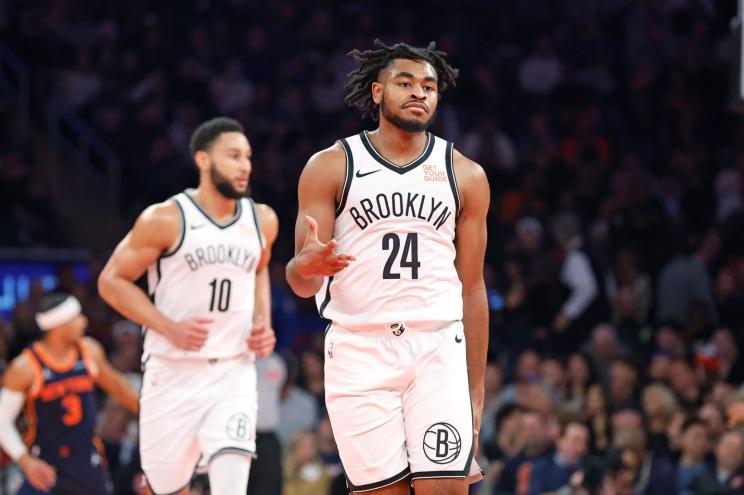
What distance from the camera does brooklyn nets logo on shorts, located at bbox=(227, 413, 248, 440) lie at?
282 inches

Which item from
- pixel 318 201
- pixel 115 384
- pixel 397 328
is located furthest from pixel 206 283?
pixel 397 328

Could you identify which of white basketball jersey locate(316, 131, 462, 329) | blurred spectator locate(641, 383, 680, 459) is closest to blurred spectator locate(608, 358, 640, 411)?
blurred spectator locate(641, 383, 680, 459)

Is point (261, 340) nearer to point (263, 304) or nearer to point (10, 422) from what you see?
point (263, 304)

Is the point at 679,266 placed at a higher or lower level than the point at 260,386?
Answer: higher

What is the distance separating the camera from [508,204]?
1338cm

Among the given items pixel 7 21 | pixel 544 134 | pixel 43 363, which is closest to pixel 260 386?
pixel 43 363

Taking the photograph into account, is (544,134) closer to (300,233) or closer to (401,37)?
(401,37)

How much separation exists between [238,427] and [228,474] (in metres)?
0.28

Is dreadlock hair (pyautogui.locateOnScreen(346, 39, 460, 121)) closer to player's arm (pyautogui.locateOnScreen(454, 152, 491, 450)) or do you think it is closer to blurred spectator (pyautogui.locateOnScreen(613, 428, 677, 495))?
player's arm (pyautogui.locateOnScreen(454, 152, 491, 450))

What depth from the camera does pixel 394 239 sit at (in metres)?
5.33

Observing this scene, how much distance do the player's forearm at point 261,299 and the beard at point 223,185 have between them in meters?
0.56

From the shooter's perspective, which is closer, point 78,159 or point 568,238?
point 568,238

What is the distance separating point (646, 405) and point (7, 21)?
401 inches

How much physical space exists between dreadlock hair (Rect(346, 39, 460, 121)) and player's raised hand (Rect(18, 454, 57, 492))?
383 centimetres
